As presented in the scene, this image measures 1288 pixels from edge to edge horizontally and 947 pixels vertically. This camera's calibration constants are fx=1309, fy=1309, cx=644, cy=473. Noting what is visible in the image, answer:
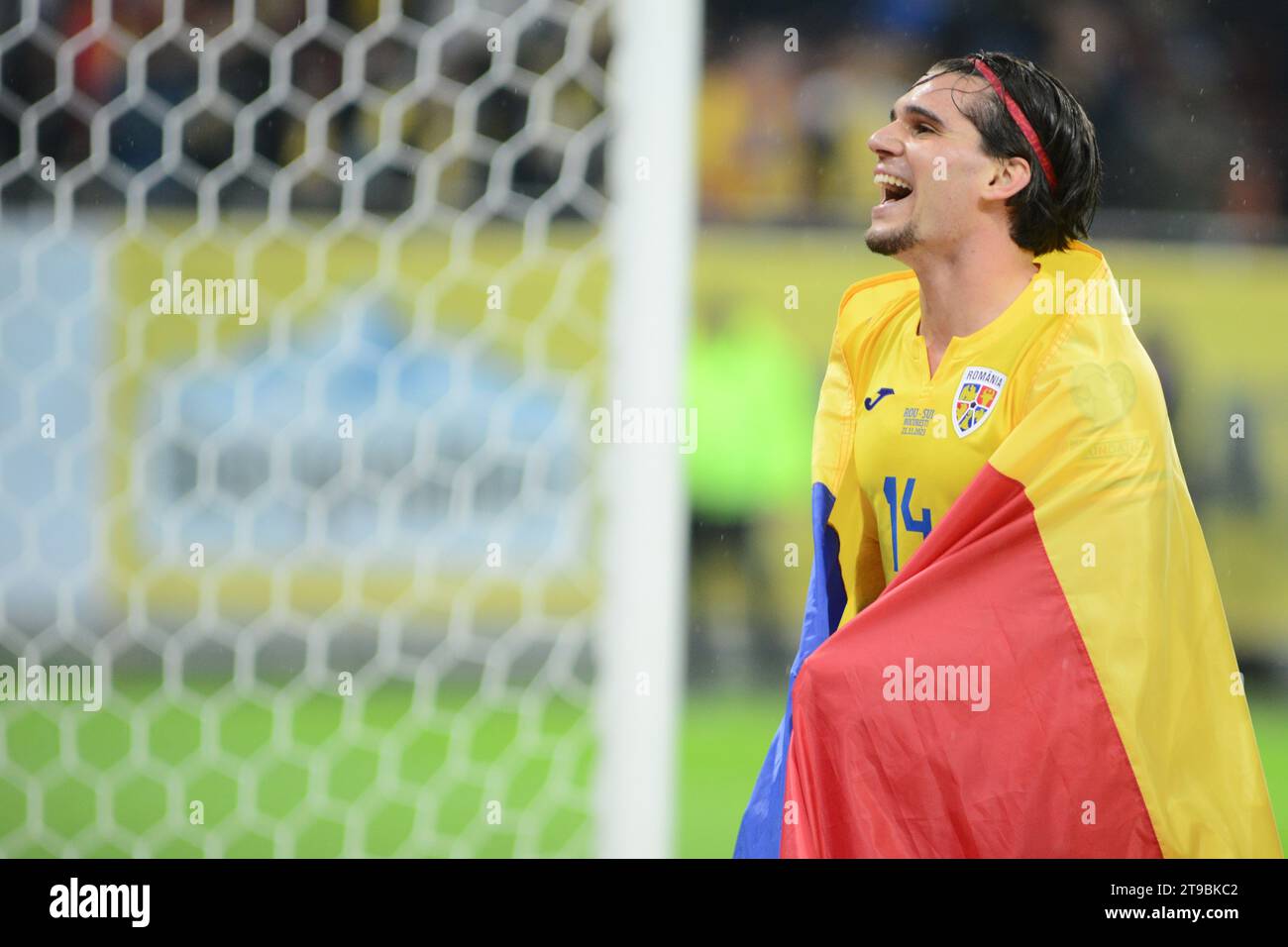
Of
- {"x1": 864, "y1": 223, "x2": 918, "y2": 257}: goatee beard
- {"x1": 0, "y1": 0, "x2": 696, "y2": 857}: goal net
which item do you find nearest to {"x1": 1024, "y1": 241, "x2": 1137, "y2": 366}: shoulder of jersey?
{"x1": 864, "y1": 223, "x2": 918, "y2": 257}: goatee beard

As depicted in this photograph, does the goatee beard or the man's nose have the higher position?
the man's nose

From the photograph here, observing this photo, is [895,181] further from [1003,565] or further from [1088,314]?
[1003,565]

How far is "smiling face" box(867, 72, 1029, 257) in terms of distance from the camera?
141 cm

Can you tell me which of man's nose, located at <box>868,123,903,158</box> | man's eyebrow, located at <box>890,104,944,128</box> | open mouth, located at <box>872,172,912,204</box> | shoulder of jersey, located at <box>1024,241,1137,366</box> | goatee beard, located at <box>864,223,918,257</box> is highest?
man's eyebrow, located at <box>890,104,944,128</box>

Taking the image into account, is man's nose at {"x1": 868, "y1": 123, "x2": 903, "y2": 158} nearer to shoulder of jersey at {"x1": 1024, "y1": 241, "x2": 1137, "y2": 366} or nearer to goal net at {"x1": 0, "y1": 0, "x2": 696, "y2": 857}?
shoulder of jersey at {"x1": 1024, "y1": 241, "x2": 1137, "y2": 366}

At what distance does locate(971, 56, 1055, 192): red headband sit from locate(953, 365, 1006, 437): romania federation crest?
8.7 inches

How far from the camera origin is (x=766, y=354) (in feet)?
10.3

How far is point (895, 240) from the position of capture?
4.70 ft

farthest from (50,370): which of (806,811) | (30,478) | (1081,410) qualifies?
(1081,410)

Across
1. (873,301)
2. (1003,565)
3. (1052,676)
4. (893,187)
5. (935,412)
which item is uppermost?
(893,187)

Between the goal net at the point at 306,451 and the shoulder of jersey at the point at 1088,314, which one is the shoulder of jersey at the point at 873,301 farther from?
the goal net at the point at 306,451

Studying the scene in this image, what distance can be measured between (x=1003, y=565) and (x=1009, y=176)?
0.42 meters

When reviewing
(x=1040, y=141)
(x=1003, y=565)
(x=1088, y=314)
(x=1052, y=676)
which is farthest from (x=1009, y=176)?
(x=1052, y=676)
